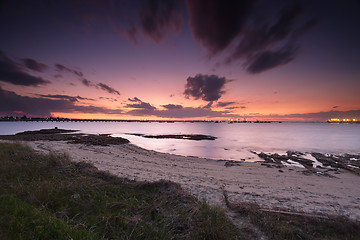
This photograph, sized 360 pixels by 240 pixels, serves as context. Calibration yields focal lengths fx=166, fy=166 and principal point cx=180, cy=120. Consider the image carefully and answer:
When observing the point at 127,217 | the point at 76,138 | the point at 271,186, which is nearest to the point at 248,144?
Answer: the point at 271,186

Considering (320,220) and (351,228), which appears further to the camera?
(320,220)

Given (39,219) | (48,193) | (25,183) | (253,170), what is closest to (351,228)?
(39,219)

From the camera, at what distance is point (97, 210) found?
17.9 ft

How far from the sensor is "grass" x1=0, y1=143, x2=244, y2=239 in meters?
4.08

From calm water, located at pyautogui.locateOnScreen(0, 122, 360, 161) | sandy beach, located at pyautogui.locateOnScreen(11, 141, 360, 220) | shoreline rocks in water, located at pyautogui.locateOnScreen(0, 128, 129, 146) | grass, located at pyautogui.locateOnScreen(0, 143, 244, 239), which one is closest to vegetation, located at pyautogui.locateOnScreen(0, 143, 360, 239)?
grass, located at pyautogui.locateOnScreen(0, 143, 244, 239)

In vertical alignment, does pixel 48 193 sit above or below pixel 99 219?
above

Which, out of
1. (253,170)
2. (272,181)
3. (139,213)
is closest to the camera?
(139,213)

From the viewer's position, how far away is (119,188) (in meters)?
7.30

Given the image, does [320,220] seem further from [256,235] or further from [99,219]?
[99,219]

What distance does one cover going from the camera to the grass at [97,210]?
13.4 ft

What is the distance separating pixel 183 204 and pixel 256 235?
99.7 inches

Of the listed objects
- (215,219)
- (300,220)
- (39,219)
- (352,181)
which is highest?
(39,219)

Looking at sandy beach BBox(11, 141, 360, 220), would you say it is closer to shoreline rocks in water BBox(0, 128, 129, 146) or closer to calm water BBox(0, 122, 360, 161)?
calm water BBox(0, 122, 360, 161)

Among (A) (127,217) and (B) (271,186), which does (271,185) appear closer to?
(B) (271,186)
